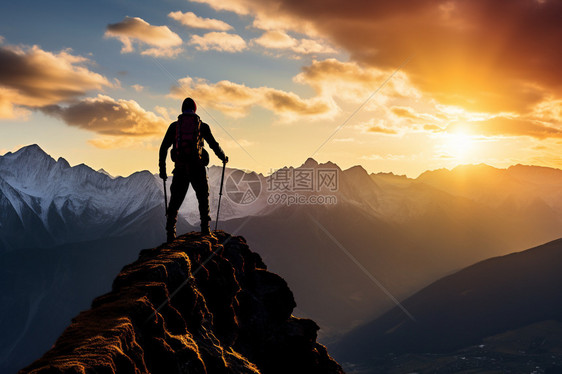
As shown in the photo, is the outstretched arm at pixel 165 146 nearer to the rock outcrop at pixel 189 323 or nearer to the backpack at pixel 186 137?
the backpack at pixel 186 137

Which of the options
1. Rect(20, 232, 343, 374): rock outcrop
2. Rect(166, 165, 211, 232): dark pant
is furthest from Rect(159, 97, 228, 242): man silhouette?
Rect(20, 232, 343, 374): rock outcrop

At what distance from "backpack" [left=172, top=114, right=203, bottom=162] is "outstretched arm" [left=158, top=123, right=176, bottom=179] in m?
0.48

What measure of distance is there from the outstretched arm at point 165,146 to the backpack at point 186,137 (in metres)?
0.48

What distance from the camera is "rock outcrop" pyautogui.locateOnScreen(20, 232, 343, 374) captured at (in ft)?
35.9

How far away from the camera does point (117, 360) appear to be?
35.0 ft

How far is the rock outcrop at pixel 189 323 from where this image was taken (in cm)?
1095

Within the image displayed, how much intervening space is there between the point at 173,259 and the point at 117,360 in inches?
286

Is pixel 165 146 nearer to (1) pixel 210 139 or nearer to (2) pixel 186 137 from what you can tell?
(2) pixel 186 137

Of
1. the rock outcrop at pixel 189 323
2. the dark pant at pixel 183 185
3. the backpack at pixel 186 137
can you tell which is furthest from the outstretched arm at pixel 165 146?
the rock outcrop at pixel 189 323

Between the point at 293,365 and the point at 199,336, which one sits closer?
the point at 199,336

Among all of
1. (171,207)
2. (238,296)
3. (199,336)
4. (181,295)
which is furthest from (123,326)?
(238,296)

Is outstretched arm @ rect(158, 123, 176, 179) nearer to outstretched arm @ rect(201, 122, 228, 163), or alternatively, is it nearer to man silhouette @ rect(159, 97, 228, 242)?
man silhouette @ rect(159, 97, 228, 242)

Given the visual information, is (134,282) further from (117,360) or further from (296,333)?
(296,333)

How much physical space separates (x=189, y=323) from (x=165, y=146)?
370 inches
